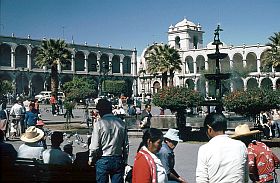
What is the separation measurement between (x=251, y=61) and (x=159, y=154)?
47.7 meters

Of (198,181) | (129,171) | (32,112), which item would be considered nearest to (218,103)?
(32,112)

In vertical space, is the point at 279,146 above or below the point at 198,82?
below

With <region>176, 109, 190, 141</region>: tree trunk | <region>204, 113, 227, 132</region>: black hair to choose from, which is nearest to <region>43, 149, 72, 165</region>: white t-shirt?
<region>204, 113, 227, 132</region>: black hair

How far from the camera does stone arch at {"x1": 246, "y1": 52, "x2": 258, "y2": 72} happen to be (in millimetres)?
48828

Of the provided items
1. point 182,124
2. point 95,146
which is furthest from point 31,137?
point 182,124

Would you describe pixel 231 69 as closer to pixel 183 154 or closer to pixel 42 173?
pixel 183 154

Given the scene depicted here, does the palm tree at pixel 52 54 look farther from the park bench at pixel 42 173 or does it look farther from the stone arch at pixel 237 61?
the park bench at pixel 42 173

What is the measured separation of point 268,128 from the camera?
14.8 metres

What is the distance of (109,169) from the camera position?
→ 193 inches

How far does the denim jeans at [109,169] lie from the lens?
485 cm

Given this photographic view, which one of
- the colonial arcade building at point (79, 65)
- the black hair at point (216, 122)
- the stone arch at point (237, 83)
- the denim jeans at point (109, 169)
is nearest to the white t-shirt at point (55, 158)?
the denim jeans at point (109, 169)

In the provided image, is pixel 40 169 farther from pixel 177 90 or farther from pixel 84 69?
pixel 84 69

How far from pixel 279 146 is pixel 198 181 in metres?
10.1

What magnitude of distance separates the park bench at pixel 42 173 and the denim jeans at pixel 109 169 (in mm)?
324
